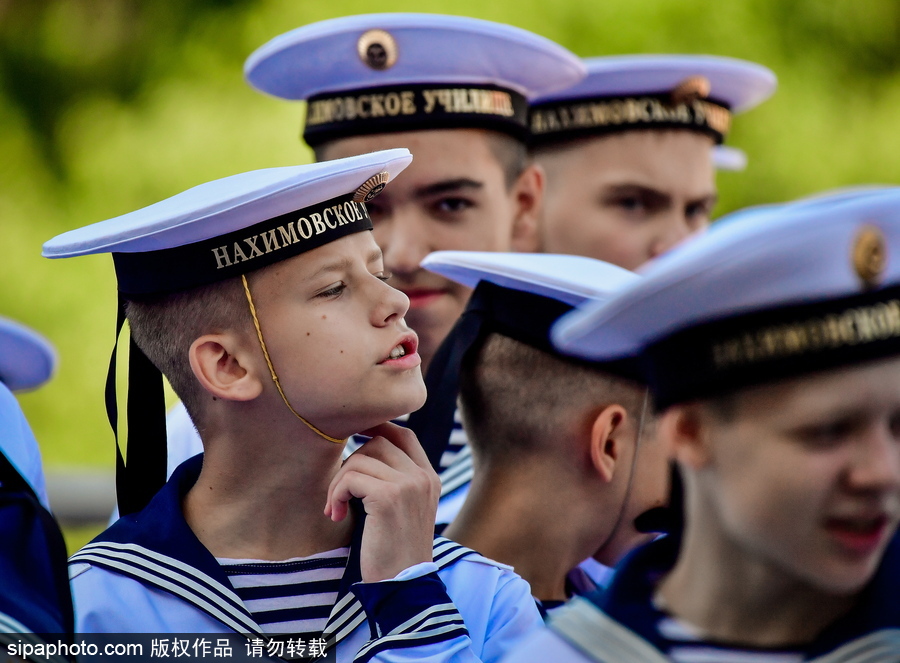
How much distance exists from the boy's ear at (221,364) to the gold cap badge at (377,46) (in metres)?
1.52

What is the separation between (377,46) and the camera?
3928 millimetres

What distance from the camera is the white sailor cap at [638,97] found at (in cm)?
468

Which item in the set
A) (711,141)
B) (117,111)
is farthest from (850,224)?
(117,111)

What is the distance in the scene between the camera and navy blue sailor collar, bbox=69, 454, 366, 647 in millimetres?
2518

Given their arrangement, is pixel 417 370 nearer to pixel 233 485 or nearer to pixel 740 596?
pixel 233 485

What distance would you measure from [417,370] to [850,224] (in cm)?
113

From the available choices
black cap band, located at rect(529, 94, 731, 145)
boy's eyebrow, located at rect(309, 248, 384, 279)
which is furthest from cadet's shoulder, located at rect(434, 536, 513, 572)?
black cap band, located at rect(529, 94, 731, 145)

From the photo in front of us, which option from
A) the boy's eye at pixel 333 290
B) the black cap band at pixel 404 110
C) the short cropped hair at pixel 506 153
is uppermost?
the black cap band at pixel 404 110

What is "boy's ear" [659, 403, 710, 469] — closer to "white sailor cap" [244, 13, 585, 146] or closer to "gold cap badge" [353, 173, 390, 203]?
"gold cap badge" [353, 173, 390, 203]

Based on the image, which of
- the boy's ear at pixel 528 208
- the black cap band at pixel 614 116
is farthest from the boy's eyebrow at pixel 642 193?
the boy's ear at pixel 528 208

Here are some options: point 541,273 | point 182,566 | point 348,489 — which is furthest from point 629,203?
point 182,566

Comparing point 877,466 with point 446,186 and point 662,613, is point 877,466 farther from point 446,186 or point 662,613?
point 446,186

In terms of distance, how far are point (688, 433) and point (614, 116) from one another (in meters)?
3.04

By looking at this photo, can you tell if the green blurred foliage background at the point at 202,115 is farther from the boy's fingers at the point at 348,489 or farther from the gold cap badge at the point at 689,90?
the boy's fingers at the point at 348,489
